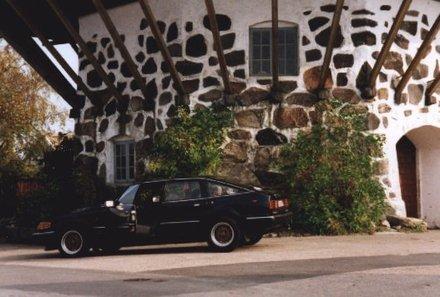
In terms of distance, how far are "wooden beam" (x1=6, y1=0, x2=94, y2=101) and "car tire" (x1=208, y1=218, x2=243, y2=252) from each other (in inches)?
251

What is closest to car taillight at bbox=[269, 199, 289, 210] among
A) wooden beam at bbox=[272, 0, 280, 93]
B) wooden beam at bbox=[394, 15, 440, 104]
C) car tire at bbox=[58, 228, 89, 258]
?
car tire at bbox=[58, 228, 89, 258]

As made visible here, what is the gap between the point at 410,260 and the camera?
9.29m

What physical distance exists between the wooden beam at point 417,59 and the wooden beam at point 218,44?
3940mm

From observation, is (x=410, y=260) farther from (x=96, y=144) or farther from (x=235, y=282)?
(x=96, y=144)

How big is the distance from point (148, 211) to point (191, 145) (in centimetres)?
287

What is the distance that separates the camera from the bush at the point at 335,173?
1327cm

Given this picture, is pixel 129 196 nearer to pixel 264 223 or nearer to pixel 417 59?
pixel 264 223

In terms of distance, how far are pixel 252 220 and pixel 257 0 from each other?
242 inches

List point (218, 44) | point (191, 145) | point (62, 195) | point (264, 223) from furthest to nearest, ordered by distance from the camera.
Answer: point (62, 195) → point (191, 145) → point (218, 44) → point (264, 223)

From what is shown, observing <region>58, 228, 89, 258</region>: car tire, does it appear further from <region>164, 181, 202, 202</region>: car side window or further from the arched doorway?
the arched doorway

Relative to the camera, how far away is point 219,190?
37.1ft

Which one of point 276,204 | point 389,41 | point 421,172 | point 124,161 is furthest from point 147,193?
point 421,172

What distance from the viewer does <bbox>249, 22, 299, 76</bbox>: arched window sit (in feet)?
48.5

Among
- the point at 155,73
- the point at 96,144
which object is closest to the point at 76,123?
the point at 96,144
